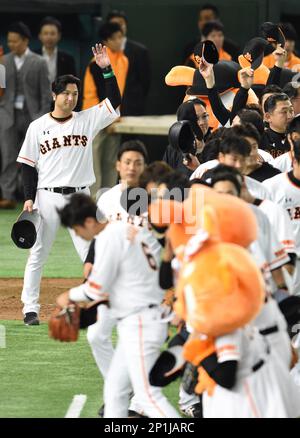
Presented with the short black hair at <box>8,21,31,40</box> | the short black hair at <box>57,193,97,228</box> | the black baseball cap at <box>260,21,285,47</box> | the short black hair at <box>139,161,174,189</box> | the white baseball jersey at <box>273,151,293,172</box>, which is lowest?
the short black hair at <box>57,193,97,228</box>

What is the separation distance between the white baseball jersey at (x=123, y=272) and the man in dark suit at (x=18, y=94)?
9847 mm

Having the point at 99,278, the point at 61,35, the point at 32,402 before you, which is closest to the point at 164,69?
the point at 61,35

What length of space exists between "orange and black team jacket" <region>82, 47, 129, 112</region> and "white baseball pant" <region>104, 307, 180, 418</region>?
10.1m

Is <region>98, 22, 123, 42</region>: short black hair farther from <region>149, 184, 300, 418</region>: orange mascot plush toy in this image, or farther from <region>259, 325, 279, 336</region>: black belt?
<region>259, 325, 279, 336</region>: black belt

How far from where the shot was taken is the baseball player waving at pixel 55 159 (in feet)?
33.9

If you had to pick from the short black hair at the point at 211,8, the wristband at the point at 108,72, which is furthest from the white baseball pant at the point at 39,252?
the short black hair at the point at 211,8

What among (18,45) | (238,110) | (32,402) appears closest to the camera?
(32,402)

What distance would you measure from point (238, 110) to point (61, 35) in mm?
8275

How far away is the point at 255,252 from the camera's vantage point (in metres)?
6.34

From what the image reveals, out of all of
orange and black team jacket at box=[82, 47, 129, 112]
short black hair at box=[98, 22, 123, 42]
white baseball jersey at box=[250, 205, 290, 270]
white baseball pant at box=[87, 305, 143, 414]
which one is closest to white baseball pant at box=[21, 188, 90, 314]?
white baseball pant at box=[87, 305, 143, 414]

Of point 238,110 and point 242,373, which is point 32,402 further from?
point 238,110

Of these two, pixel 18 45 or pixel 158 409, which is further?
pixel 18 45

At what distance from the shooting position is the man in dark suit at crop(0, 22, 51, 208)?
645 inches

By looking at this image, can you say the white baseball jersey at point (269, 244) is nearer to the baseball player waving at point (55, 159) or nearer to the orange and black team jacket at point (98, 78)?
the baseball player waving at point (55, 159)
